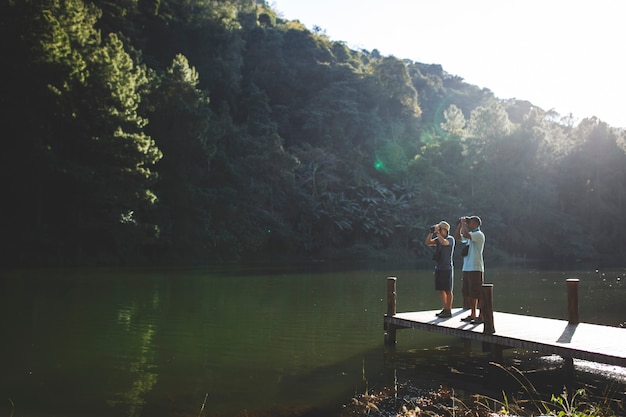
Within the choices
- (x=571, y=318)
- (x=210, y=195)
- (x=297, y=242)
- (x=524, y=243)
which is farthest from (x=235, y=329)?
(x=524, y=243)

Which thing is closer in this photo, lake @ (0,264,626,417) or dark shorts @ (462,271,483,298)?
lake @ (0,264,626,417)

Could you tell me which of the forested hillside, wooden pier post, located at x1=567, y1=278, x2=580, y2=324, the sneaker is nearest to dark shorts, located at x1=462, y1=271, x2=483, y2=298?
the sneaker

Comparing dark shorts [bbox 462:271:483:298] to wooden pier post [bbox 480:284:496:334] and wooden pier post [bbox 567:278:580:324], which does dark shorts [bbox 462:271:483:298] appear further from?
wooden pier post [bbox 567:278:580:324]

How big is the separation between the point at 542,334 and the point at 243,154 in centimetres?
3985

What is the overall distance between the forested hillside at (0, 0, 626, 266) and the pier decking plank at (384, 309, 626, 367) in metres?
24.3

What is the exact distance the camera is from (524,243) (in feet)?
176

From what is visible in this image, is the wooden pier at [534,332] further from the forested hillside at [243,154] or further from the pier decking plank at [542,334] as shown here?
the forested hillside at [243,154]

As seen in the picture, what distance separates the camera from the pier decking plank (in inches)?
292

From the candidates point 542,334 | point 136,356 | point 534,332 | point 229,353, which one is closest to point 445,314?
point 534,332

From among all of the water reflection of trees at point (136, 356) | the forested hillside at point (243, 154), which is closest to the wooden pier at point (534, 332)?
the water reflection of trees at point (136, 356)

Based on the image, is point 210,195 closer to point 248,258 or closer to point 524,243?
point 248,258

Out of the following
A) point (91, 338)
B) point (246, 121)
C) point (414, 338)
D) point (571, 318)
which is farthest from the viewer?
point (246, 121)

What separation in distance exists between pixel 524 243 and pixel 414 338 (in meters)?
45.6

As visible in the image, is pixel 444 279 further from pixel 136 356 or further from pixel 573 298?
pixel 136 356
